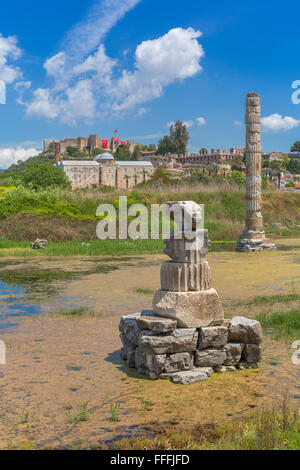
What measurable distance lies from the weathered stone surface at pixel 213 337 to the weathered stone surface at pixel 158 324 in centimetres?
38

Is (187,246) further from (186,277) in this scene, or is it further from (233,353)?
(233,353)

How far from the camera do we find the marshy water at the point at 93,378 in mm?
4492

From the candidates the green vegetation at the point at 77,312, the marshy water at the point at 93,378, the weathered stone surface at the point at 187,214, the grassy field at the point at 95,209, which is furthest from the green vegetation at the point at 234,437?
the grassy field at the point at 95,209

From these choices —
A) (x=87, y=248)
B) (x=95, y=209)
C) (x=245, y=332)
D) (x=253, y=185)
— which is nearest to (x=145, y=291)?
(x=245, y=332)

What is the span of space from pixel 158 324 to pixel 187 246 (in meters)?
1.06

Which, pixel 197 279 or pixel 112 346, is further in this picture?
pixel 112 346

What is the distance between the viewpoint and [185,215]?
242 inches

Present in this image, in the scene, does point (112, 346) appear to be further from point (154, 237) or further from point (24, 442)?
point (154, 237)

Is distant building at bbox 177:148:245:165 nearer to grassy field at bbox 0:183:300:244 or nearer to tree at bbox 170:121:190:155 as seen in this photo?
tree at bbox 170:121:190:155

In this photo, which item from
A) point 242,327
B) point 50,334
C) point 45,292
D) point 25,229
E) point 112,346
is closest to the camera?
point 242,327

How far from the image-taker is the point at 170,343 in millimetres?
5668

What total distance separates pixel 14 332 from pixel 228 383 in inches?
146

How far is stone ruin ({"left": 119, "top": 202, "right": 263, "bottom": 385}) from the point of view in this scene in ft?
18.7
